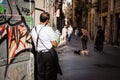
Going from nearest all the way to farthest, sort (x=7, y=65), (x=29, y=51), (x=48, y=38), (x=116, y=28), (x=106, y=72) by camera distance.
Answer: (x=7, y=65) < (x=48, y=38) < (x=29, y=51) < (x=106, y=72) < (x=116, y=28)

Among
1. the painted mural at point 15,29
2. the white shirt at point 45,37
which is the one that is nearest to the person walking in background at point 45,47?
the white shirt at point 45,37

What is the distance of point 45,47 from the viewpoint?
7.25 metres

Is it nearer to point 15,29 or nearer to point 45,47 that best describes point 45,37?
point 45,47

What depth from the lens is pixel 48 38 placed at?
7238 mm

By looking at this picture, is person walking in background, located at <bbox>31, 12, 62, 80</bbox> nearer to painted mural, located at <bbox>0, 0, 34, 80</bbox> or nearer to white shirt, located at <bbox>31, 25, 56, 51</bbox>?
white shirt, located at <bbox>31, 25, 56, 51</bbox>

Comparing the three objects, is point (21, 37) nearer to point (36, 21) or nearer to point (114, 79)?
point (36, 21)

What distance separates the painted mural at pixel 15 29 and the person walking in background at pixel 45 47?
12.1 inches

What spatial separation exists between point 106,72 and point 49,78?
6.50m

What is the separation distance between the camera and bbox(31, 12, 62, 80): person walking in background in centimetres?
724

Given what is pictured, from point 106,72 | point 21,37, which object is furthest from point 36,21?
point 106,72

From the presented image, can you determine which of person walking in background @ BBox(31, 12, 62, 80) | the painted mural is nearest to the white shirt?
person walking in background @ BBox(31, 12, 62, 80)

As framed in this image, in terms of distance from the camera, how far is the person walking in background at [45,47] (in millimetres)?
7242

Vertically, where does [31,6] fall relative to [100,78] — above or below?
above

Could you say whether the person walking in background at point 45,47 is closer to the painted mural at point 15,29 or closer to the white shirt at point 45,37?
the white shirt at point 45,37
